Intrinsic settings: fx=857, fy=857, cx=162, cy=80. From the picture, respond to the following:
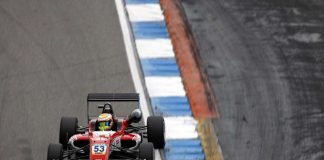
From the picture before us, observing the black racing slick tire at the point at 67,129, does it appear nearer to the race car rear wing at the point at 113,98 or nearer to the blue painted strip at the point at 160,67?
the race car rear wing at the point at 113,98

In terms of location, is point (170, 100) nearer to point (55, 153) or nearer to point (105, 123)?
point (105, 123)

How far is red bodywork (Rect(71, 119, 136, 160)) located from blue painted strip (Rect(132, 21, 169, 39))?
3.11 m

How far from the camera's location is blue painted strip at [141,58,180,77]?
1291 cm

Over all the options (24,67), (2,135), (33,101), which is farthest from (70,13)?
(2,135)

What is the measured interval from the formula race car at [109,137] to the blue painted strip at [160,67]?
161 centimetres

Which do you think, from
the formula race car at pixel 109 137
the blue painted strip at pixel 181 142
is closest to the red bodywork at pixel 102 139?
the formula race car at pixel 109 137

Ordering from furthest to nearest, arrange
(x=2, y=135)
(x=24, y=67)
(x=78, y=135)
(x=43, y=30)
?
(x=43, y=30) < (x=24, y=67) < (x=2, y=135) < (x=78, y=135)

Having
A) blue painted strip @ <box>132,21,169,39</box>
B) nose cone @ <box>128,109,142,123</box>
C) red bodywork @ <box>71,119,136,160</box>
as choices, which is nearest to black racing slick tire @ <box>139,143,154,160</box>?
red bodywork @ <box>71,119,136,160</box>

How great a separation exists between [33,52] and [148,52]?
1885 millimetres

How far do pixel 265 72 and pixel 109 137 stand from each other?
11.4 feet

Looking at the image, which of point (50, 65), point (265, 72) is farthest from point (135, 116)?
point (50, 65)

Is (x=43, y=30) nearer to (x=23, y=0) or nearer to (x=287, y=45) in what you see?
(x=23, y=0)

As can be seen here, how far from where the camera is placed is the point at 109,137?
10.4 m

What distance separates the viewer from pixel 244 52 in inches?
530
